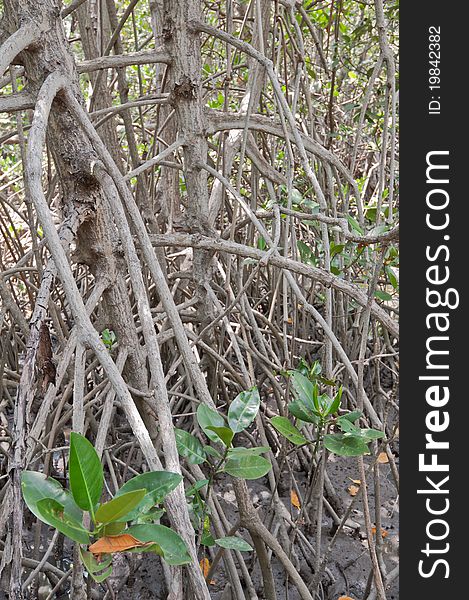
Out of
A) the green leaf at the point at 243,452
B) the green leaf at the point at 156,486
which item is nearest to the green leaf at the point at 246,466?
the green leaf at the point at 243,452

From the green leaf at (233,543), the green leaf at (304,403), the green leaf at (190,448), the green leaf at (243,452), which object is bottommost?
the green leaf at (233,543)

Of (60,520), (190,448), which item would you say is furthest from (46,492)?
(190,448)

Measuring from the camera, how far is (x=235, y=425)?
1032mm

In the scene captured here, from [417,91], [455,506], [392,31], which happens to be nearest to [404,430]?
[455,506]

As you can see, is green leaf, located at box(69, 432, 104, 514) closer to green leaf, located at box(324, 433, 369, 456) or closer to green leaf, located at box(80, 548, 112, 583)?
green leaf, located at box(80, 548, 112, 583)

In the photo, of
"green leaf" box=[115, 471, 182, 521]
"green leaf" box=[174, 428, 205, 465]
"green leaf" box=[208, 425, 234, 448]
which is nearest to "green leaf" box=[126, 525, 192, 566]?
"green leaf" box=[115, 471, 182, 521]

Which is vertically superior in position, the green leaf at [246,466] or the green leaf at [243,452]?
the green leaf at [243,452]

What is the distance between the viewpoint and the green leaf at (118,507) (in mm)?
660

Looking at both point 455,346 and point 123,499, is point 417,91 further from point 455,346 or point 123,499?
point 123,499

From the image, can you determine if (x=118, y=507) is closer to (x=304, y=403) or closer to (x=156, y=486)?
(x=156, y=486)

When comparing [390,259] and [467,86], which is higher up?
[467,86]

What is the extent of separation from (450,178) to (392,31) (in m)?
1.55

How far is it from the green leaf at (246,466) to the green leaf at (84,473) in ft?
1.23

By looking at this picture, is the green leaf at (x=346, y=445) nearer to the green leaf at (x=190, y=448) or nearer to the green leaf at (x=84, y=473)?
the green leaf at (x=190, y=448)
